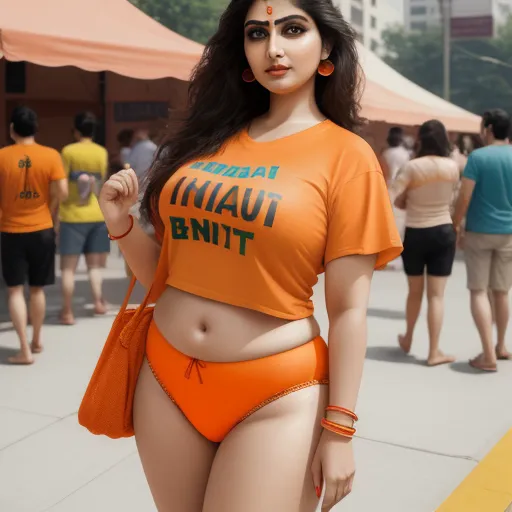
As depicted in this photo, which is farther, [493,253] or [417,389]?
[493,253]

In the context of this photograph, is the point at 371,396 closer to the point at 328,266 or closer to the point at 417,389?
the point at 417,389

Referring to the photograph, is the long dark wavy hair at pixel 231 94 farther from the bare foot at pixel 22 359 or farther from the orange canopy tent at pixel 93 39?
the orange canopy tent at pixel 93 39

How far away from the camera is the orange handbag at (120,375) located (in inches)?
83.8

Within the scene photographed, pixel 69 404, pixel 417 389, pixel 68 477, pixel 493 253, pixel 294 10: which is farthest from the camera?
pixel 493 253

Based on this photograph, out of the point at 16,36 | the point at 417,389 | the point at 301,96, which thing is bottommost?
the point at 417,389

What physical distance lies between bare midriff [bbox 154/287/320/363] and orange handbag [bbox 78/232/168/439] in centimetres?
21

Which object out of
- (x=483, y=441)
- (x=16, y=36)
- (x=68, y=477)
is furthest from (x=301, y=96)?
(x=16, y=36)

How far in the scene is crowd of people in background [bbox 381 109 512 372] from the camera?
5.78 metres

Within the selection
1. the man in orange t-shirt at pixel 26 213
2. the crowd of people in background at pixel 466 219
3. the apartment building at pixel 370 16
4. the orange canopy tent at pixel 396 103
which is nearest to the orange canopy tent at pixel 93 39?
the man in orange t-shirt at pixel 26 213

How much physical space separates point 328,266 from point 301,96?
49cm

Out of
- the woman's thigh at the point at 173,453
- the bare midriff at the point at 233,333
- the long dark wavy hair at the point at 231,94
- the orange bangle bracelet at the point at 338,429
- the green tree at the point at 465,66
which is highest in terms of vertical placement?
the green tree at the point at 465,66

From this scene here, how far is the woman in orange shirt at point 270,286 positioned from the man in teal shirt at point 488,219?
3.90 m

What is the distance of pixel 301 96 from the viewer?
2.06 meters

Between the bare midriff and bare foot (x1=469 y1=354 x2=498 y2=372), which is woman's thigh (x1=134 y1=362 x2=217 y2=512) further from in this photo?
bare foot (x1=469 y1=354 x2=498 y2=372)
